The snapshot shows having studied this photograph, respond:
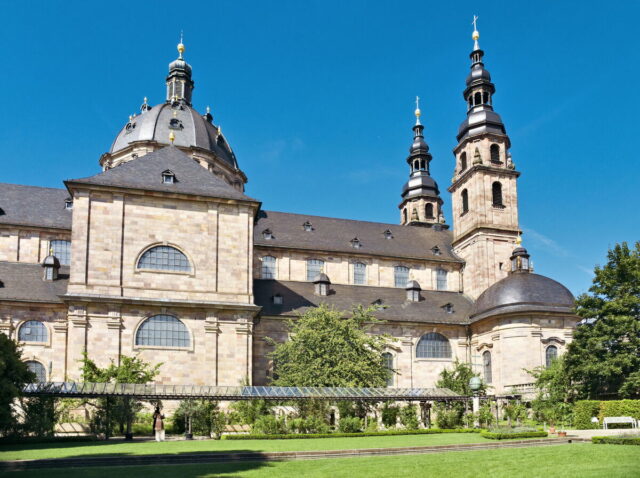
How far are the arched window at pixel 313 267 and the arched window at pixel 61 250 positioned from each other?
55.7 ft

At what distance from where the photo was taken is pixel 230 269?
40.0 m

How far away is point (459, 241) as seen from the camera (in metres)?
57.3

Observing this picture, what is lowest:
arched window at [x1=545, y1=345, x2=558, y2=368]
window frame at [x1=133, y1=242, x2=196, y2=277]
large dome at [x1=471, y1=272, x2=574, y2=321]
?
arched window at [x1=545, y1=345, x2=558, y2=368]

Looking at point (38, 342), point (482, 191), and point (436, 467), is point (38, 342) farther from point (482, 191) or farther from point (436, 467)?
point (482, 191)

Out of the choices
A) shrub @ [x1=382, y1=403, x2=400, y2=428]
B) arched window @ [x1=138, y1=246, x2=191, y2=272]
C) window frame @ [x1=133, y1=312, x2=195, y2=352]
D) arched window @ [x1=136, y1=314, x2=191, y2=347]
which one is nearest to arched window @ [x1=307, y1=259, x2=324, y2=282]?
arched window @ [x1=138, y1=246, x2=191, y2=272]

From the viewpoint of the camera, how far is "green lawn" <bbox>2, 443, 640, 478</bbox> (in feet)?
55.3

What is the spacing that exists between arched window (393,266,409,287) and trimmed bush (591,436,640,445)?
99.4 feet

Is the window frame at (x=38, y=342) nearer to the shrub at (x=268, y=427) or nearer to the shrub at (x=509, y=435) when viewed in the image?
the shrub at (x=268, y=427)

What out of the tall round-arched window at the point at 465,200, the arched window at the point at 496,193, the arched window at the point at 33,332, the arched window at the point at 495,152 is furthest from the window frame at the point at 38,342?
the arched window at the point at 495,152

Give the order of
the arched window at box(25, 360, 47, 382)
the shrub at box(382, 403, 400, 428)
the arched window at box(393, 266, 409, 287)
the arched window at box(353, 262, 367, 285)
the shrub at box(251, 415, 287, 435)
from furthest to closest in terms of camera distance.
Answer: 1. the arched window at box(393, 266, 409, 287)
2. the arched window at box(353, 262, 367, 285)
3. the arched window at box(25, 360, 47, 382)
4. the shrub at box(382, 403, 400, 428)
5. the shrub at box(251, 415, 287, 435)

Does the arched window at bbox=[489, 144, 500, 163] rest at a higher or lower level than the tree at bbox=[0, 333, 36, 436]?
higher

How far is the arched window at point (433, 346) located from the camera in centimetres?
4856

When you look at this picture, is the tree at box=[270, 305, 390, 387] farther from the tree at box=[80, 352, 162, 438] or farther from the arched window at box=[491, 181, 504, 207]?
the arched window at box=[491, 181, 504, 207]

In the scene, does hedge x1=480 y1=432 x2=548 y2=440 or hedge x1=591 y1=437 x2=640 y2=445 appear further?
hedge x1=480 y1=432 x2=548 y2=440
